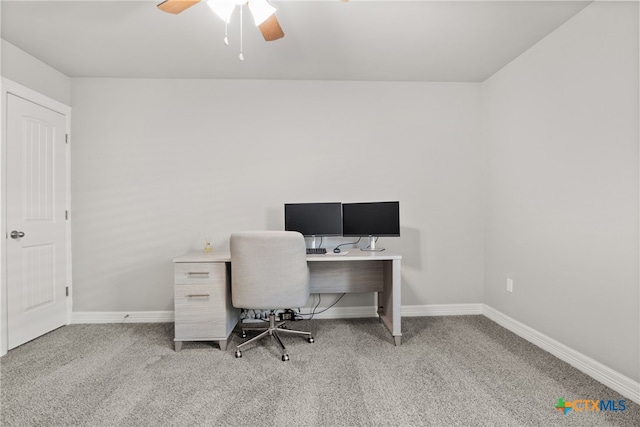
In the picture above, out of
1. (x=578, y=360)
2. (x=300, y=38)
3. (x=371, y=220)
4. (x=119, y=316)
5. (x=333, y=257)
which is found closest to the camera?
(x=578, y=360)

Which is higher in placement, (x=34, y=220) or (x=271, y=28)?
(x=271, y=28)

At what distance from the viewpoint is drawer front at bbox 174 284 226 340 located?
2.47m

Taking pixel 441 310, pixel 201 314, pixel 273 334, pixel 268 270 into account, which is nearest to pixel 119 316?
pixel 201 314

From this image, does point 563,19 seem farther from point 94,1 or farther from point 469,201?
point 94,1

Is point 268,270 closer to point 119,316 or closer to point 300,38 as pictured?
point 300,38

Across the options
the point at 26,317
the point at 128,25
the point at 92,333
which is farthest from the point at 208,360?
the point at 128,25

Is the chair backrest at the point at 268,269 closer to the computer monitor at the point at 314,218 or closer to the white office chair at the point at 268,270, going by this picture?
the white office chair at the point at 268,270

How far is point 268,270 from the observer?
230cm

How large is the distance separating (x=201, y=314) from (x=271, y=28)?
2043mm

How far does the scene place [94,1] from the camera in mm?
2068

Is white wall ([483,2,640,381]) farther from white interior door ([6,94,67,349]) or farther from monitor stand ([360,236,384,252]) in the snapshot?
white interior door ([6,94,67,349])

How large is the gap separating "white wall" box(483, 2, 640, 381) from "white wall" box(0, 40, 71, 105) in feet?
13.6

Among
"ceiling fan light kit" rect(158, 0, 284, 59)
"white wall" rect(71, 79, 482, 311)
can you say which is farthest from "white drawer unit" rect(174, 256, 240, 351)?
"ceiling fan light kit" rect(158, 0, 284, 59)

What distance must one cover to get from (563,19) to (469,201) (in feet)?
5.39
